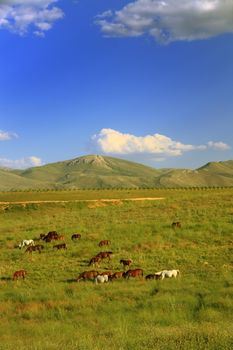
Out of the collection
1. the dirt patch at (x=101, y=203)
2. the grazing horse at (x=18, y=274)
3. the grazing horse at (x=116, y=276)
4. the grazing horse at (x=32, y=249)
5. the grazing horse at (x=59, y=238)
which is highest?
the dirt patch at (x=101, y=203)

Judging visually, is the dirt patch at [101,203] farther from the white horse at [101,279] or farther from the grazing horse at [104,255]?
the white horse at [101,279]

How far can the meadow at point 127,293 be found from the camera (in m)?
12.7

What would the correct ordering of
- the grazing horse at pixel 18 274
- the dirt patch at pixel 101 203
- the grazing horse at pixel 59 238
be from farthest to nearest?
the dirt patch at pixel 101 203, the grazing horse at pixel 59 238, the grazing horse at pixel 18 274

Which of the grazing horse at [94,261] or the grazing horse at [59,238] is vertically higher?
the grazing horse at [59,238]

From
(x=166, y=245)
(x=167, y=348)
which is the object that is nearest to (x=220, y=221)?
(x=166, y=245)

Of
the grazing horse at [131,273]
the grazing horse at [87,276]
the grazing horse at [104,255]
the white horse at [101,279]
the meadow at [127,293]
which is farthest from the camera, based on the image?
the grazing horse at [104,255]

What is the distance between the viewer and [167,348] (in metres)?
10.9

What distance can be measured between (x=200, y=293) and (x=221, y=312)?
227 cm

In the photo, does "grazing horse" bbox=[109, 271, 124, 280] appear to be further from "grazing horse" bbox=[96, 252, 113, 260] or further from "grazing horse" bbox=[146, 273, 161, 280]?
"grazing horse" bbox=[96, 252, 113, 260]

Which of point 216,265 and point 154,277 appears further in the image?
point 216,265

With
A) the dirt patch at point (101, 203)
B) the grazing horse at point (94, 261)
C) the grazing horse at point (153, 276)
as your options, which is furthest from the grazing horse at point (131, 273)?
the dirt patch at point (101, 203)

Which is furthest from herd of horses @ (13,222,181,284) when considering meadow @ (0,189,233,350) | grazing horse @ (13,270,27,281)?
meadow @ (0,189,233,350)

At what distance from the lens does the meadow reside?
1268cm

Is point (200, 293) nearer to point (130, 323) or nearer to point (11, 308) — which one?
point (130, 323)
